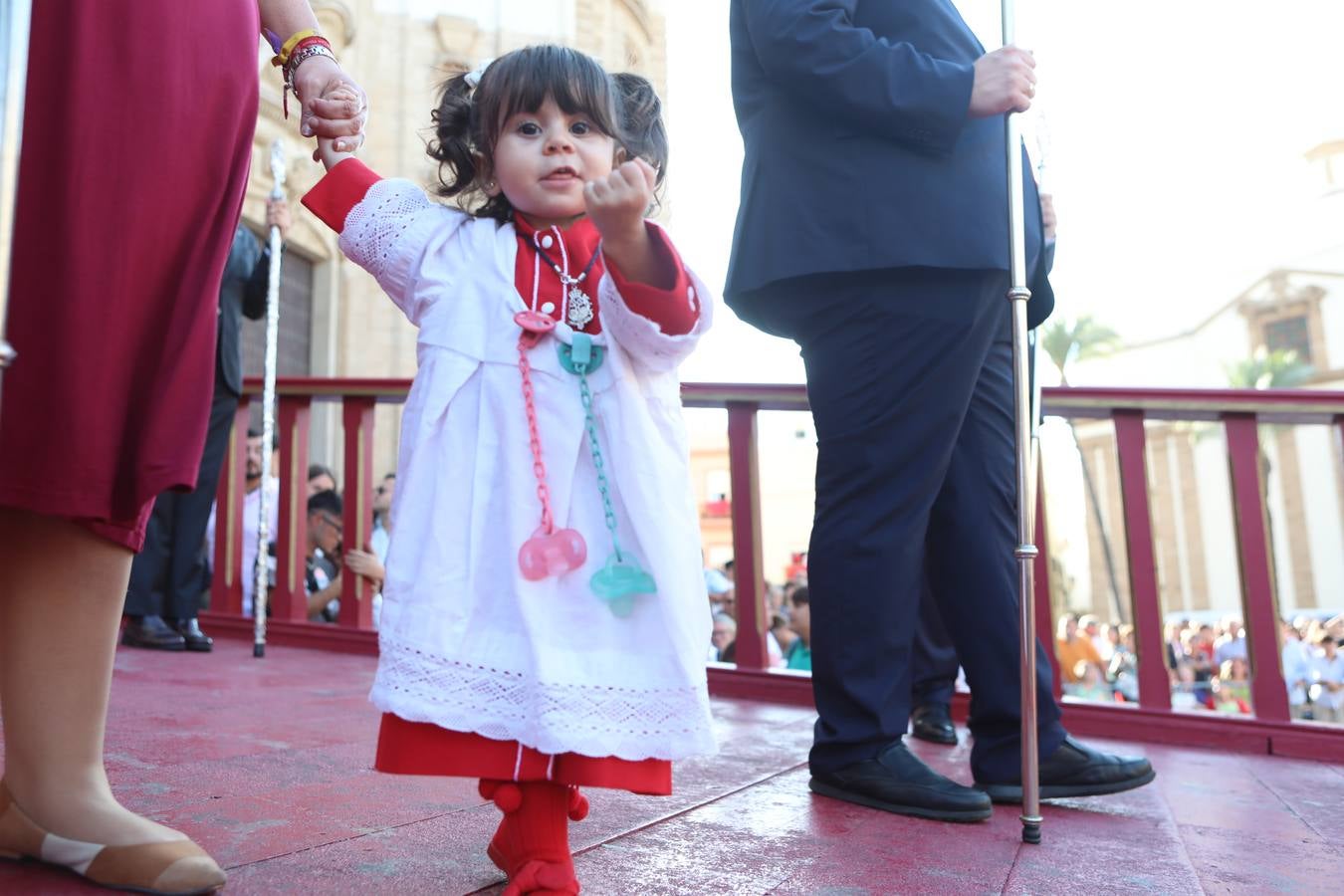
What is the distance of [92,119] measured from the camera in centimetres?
126

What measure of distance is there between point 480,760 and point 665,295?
0.59 metres

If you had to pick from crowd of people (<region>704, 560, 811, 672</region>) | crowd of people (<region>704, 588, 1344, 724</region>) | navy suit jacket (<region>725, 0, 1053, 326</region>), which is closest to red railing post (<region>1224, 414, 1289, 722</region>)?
navy suit jacket (<region>725, 0, 1053, 326</region>)

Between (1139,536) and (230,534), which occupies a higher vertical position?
(230,534)

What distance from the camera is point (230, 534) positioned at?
505cm

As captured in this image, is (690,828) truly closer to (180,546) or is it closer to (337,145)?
(337,145)

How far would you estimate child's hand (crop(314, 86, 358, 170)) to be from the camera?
1607mm

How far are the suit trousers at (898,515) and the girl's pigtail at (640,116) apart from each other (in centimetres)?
55

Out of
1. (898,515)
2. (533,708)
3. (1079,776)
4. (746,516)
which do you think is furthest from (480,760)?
(746,516)

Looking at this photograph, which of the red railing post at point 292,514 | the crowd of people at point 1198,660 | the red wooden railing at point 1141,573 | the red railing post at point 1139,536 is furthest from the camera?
the crowd of people at point 1198,660

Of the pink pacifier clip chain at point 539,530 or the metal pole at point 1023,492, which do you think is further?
the metal pole at point 1023,492

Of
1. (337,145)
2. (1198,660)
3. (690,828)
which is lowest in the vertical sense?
(1198,660)

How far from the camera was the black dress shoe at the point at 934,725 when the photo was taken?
2982 millimetres

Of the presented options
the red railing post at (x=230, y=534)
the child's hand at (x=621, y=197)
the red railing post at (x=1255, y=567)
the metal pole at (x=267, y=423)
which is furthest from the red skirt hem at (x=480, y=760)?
the red railing post at (x=230, y=534)

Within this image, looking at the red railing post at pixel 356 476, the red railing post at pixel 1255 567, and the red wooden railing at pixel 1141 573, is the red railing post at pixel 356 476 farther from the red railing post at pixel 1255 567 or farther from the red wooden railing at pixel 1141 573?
the red railing post at pixel 1255 567
